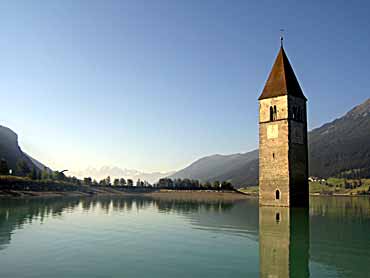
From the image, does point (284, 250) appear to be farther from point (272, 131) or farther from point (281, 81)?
point (281, 81)

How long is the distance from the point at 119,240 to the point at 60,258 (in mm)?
5385

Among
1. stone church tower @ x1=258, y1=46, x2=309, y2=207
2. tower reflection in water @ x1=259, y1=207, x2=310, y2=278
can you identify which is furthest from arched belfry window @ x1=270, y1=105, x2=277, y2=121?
tower reflection in water @ x1=259, y1=207, x2=310, y2=278

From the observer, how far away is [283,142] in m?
48.0

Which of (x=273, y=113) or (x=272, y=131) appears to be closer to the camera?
(x=272, y=131)

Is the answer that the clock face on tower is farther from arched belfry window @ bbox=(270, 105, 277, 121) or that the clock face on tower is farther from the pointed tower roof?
the pointed tower roof

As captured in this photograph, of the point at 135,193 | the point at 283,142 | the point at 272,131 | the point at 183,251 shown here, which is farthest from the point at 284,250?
the point at 135,193

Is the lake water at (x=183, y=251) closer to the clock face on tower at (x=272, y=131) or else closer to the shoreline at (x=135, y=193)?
the clock face on tower at (x=272, y=131)

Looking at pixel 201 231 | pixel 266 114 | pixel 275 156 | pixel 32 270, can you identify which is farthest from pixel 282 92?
pixel 32 270

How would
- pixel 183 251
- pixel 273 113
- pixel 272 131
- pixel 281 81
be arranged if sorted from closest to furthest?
pixel 183 251, pixel 272 131, pixel 273 113, pixel 281 81

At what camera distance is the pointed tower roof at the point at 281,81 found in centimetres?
4969

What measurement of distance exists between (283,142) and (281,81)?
812 centimetres

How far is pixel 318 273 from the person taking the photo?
13.4 m

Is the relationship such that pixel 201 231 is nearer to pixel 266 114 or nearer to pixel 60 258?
pixel 60 258

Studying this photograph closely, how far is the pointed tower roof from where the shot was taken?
49.7 metres
